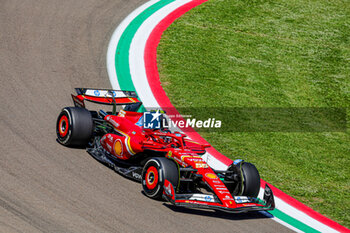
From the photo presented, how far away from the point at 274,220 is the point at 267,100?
5.80 meters

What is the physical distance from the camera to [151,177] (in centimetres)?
915

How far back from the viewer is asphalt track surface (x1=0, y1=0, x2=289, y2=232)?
7992 millimetres

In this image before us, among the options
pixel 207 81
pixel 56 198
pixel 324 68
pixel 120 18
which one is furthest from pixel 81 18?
pixel 56 198

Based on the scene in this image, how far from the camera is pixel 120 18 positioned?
17781mm

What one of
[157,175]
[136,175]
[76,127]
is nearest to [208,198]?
[157,175]

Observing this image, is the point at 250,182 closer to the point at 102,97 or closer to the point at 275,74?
the point at 102,97

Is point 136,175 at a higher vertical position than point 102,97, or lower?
lower

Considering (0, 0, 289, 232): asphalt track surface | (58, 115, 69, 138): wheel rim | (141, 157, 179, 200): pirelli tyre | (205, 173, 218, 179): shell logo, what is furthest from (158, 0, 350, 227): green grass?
(58, 115, 69, 138): wheel rim

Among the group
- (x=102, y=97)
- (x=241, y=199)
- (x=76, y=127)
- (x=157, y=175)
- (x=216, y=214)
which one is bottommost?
(x=216, y=214)

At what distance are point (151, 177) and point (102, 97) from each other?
3.15 meters

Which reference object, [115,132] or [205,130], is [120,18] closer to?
[205,130]

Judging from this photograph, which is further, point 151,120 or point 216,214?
point 151,120

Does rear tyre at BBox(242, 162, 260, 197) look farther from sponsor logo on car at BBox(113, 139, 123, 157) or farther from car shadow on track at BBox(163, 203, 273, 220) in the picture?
sponsor logo on car at BBox(113, 139, 123, 157)

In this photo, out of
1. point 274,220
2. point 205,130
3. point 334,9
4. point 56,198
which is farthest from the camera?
point 334,9
